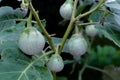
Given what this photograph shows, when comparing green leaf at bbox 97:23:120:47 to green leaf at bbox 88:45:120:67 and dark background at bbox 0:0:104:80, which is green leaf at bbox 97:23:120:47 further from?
green leaf at bbox 88:45:120:67

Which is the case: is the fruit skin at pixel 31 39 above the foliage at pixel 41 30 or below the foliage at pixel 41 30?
above

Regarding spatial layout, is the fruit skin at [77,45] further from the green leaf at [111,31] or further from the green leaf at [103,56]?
the green leaf at [103,56]

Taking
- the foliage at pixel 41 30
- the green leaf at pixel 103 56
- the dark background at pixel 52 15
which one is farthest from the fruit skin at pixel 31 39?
the green leaf at pixel 103 56

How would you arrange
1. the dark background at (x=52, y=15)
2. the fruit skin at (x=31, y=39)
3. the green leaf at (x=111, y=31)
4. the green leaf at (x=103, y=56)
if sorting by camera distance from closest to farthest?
the fruit skin at (x=31, y=39) < the green leaf at (x=111, y=31) < the dark background at (x=52, y=15) < the green leaf at (x=103, y=56)

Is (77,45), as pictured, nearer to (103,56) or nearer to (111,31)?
(111,31)

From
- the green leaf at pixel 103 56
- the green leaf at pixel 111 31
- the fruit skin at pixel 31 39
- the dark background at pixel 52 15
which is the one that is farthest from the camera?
the green leaf at pixel 103 56

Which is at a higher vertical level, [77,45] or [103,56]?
[77,45]

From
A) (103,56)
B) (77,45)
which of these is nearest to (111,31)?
(77,45)

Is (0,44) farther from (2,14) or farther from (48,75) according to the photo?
(48,75)

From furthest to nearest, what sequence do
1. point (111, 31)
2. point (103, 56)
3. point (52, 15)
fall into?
point (103, 56)
point (52, 15)
point (111, 31)
